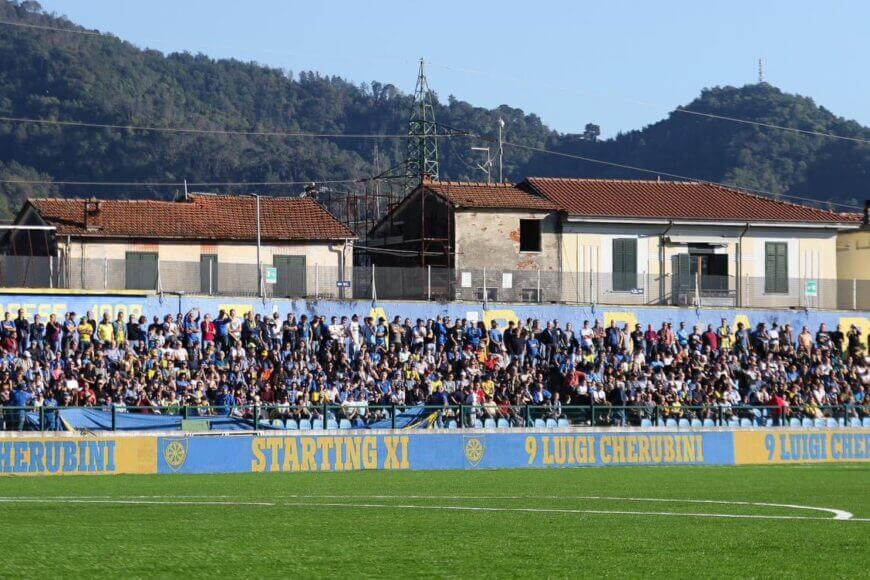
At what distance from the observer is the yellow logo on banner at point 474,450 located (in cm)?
3600

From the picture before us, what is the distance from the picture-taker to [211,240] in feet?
176

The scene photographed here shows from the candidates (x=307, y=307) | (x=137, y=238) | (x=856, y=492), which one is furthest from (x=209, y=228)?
(x=856, y=492)

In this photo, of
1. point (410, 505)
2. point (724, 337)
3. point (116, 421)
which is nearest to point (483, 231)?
point (724, 337)

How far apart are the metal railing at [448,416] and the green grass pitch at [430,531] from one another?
801 centimetres

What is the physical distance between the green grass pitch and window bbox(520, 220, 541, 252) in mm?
32849

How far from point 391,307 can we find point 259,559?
37.0m

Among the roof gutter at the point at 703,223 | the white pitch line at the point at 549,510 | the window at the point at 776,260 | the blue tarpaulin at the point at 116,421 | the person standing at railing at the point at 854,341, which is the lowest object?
the blue tarpaulin at the point at 116,421

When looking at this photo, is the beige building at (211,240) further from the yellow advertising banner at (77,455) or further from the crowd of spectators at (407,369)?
the yellow advertising banner at (77,455)

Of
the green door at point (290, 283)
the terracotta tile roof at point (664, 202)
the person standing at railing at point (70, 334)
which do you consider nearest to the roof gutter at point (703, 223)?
the terracotta tile roof at point (664, 202)

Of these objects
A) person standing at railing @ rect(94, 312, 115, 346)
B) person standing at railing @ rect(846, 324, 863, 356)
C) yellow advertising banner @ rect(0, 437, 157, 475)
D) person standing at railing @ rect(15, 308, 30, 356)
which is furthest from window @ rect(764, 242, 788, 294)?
yellow advertising banner @ rect(0, 437, 157, 475)

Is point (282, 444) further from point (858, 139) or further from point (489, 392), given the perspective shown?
point (858, 139)

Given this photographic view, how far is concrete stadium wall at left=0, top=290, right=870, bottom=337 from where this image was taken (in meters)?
42.0

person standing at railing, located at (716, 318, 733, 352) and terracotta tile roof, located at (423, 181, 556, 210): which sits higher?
terracotta tile roof, located at (423, 181, 556, 210)

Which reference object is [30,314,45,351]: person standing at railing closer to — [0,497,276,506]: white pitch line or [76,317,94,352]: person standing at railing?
[76,317,94,352]: person standing at railing
